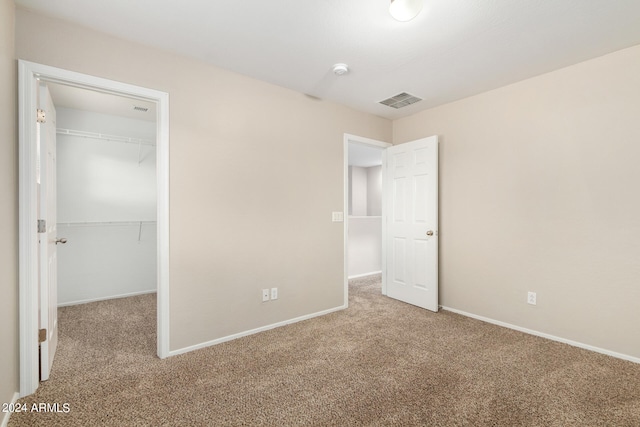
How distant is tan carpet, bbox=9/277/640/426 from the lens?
1674 millimetres

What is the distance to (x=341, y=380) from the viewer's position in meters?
2.04

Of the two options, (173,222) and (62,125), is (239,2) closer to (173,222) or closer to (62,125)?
(173,222)

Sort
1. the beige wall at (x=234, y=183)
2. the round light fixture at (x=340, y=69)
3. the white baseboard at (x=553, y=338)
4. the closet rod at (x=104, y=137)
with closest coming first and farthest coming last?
1. the beige wall at (x=234, y=183)
2. the white baseboard at (x=553, y=338)
3. the round light fixture at (x=340, y=69)
4. the closet rod at (x=104, y=137)

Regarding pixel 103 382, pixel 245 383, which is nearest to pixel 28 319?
pixel 103 382

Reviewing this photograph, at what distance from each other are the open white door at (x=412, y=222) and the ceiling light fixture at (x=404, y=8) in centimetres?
190

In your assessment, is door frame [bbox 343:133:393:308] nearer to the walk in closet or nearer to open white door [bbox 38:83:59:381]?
open white door [bbox 38:83:59:381]

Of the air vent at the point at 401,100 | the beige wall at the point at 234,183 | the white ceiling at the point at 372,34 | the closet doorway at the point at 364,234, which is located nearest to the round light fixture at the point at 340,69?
the white ceiling at the point at 372,34

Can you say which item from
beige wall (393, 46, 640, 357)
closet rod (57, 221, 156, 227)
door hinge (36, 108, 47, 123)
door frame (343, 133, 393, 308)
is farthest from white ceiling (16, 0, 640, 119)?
closet rod (57, 221, 156, 227)

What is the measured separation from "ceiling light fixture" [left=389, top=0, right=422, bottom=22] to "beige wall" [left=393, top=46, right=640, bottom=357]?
1.82m

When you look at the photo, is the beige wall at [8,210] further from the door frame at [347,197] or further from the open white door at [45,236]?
the door frame at [347,197]

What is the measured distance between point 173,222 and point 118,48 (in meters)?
1.33

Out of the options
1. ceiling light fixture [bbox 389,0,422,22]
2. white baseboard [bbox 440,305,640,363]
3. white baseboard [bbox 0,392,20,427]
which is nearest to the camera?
white baseboard [bbox 0,392,20,427]

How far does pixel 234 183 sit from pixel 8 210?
4.73 feet

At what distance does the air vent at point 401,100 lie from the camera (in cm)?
325
